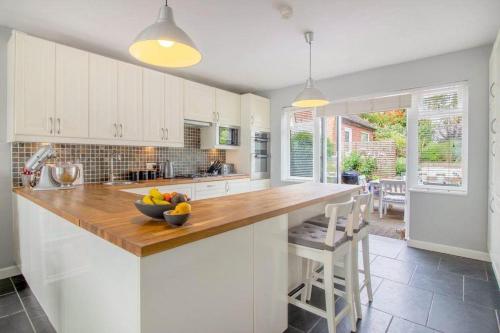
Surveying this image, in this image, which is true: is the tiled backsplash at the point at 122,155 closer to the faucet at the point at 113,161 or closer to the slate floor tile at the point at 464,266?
the faucet at the point at 113,161

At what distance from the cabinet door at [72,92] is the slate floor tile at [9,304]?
1.51 metres

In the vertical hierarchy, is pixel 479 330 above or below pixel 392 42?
below

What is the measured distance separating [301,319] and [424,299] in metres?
1.11

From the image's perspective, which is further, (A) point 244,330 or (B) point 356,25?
(B) point 356,25

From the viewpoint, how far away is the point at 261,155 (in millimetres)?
4820

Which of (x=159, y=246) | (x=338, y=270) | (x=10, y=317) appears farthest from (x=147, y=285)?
(x=338, y=270)

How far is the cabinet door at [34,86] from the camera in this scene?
2.42 metres

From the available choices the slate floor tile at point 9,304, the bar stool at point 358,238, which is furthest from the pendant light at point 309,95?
the slate floor tile at point 9,304

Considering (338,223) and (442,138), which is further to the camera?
(442,138)

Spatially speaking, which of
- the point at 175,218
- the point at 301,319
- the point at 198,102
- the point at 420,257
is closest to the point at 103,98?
the point at 198,102

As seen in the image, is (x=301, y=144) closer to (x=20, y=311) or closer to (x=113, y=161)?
(x=113, y=161)

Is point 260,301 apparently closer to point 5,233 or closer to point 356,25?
point 356,25

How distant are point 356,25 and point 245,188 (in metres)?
2.80

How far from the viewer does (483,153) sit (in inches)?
118
